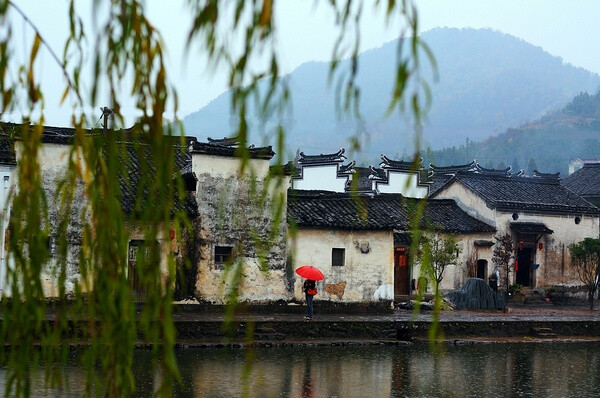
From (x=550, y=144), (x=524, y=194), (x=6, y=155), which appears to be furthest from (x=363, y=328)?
(x=550, y=144)

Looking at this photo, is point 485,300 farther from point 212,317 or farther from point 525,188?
point 212,317

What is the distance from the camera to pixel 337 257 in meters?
25.5

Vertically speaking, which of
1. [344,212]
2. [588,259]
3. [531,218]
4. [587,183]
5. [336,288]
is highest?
[587,183]

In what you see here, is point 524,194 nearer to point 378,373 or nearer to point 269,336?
point 269,336

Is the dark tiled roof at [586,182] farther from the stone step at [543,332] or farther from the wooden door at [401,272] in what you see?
the stone step at [543,332]

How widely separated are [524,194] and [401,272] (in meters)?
6.32

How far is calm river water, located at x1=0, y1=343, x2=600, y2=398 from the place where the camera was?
45.4 ft

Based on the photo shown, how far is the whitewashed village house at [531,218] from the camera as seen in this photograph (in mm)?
34281

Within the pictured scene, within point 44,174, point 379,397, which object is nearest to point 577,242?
point 44,174

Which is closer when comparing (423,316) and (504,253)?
(423,316)

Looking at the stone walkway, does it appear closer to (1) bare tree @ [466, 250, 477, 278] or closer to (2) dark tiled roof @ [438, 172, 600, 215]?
(1) bare tree @ [466, 250, 477, 278]

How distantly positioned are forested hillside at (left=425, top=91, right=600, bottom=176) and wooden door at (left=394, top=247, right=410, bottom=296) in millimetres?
75239

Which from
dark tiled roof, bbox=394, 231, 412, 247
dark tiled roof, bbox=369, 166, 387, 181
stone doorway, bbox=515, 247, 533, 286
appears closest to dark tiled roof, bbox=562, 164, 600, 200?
dark tiled roof, bbox=369, 166, 387, 181

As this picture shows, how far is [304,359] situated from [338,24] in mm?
14534
